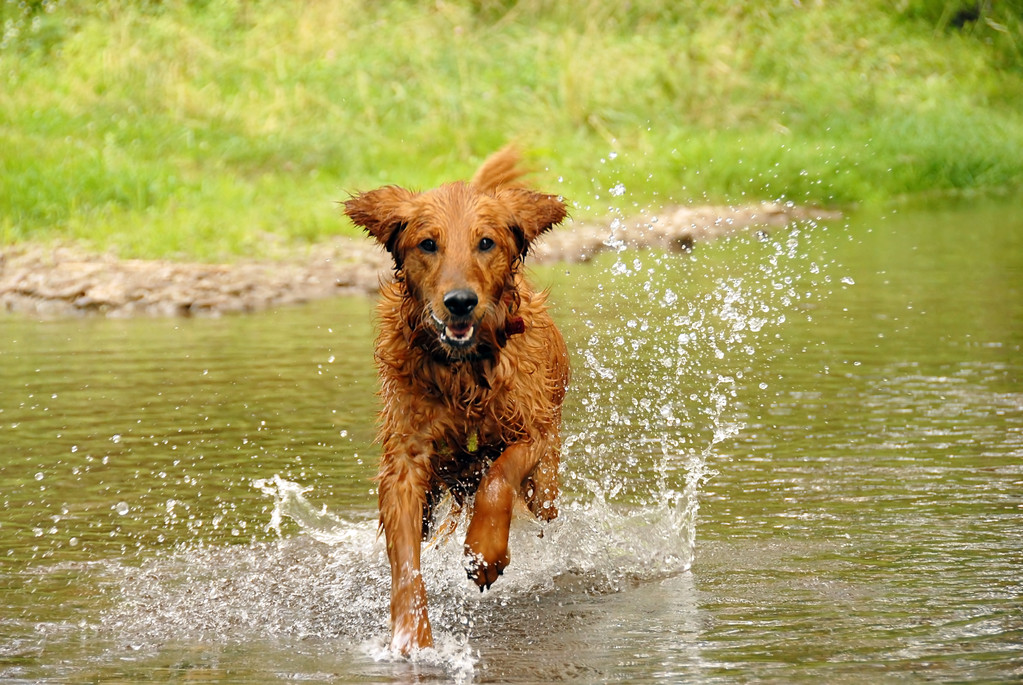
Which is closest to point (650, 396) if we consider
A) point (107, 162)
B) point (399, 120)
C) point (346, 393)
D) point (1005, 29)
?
point (346, 393)

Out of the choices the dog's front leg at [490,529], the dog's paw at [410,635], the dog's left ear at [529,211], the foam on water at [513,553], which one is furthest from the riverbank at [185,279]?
the dog's paw at [410,635]

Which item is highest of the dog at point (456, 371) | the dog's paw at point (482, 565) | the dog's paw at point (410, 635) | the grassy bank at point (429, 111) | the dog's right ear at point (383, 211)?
the dog's right ear at point (383, 211)

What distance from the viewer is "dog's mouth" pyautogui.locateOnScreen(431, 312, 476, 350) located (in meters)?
5.25

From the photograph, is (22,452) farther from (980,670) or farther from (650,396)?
(980,670)

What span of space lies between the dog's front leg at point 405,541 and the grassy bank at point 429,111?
31.8 feet

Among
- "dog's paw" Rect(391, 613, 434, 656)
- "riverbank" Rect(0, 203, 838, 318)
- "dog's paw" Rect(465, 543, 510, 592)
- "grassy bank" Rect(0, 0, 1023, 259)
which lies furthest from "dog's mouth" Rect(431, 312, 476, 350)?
"grassy bank" Rect(0, 0, 1023, 259)

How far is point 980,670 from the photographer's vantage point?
450 centimetres

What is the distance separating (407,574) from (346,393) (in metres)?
4.35

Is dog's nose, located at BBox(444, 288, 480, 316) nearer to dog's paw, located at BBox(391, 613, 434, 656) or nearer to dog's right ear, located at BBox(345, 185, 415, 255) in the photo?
dog's right ear, located at BBox(345, 185, 415, 255)

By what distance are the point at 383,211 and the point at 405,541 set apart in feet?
4.02

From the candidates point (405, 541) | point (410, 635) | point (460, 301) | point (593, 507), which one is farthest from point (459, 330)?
point (593, 507)

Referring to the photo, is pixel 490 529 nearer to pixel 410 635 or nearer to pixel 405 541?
pixel 405 541

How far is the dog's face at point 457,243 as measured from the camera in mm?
5246

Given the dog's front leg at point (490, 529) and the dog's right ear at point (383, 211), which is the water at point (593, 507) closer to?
the dog's front leg at point (490, 529)
